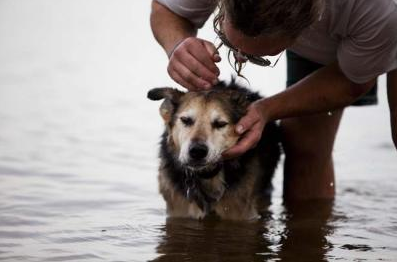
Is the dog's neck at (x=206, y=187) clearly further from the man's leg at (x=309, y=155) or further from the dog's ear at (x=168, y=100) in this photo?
the man's leg at (x=309, y=155)

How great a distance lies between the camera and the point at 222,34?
3420mm

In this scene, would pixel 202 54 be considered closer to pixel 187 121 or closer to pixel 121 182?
pixel 187 121

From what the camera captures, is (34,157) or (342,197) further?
(34,157)

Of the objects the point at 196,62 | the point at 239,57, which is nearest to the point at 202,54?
the point at 196,62

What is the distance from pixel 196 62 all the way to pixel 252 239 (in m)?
1.24

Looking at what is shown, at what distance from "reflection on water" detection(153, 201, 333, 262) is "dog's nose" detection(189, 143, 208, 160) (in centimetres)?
45

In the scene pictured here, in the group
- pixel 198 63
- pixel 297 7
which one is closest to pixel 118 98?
pixel 198 63

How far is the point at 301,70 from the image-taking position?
4.86 m

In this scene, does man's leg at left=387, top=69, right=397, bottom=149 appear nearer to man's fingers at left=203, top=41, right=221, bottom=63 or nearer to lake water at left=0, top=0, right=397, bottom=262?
lake water at left=0, top=0, right=397, bottom=262

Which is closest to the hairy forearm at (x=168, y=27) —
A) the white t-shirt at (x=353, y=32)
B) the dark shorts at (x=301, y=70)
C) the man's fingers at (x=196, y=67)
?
the white t-shirt at (x=353, y=32)

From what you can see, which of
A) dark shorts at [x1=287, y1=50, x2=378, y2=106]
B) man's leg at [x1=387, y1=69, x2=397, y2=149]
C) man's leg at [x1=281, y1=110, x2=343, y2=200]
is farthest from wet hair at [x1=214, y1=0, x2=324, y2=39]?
man's leg at [x1=281, y1=110, x2=343, y2=200]

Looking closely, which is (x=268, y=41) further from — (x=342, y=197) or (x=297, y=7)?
(x=342, y=197)

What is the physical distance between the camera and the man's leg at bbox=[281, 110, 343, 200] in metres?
4.99

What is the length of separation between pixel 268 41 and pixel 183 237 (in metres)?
1.48
